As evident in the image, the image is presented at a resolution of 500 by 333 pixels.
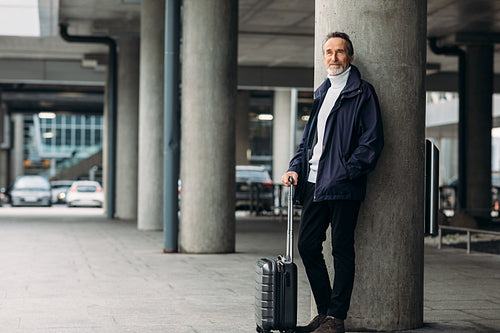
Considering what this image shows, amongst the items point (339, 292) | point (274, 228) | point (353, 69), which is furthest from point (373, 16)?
point (274, 228)

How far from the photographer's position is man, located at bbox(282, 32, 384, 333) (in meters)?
5.60

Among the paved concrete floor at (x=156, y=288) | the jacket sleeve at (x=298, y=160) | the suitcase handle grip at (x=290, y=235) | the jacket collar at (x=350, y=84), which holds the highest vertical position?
the jacket collar at (x=350, y=84)

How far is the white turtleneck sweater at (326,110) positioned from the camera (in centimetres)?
576

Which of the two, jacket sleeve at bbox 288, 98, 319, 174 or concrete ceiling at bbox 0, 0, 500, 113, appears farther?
concrete ceiling at bbox 0, 0, 500, 113

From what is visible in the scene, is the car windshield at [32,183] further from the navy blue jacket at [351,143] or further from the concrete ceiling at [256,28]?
the navy blue jacket at [351,143]

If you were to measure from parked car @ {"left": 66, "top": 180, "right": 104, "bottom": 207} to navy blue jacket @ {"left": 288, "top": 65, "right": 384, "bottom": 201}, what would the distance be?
94.2 ft

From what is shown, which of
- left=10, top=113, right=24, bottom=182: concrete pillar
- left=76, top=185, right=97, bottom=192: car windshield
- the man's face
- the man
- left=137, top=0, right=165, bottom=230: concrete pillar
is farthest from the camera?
left=10, top=113, right=24, bottom=182: concrete pillar

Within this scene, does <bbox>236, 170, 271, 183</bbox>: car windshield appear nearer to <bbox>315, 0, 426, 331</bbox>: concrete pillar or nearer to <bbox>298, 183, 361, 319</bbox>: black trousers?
<bbox>315, 0, 426, 331</bbox>: concrete pillar

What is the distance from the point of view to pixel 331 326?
5.57 meters

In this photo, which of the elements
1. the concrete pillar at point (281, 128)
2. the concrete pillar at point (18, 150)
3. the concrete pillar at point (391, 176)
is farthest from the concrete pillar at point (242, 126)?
the concrete pillar at point (391, 176)

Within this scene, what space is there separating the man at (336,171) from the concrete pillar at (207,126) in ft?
21.7

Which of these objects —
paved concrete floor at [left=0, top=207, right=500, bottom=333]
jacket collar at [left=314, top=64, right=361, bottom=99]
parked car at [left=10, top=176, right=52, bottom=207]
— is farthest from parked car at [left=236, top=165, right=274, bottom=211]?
jacket collar at [left=314, top=64, right=361, bottom=99]

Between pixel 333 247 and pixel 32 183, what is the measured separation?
3218 centimetres

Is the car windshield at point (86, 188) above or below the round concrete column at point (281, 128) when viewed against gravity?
below
